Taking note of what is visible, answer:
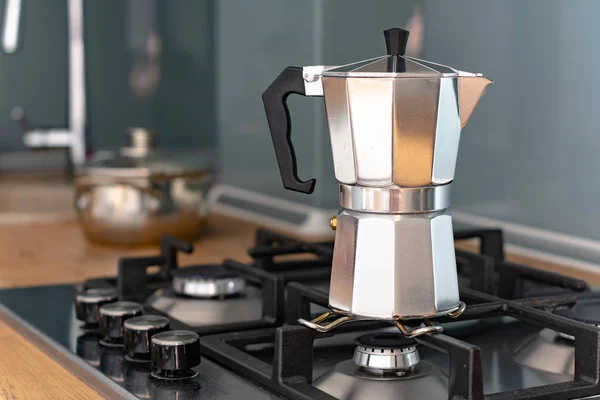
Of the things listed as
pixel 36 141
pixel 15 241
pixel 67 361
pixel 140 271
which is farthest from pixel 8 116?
pixel 67 361

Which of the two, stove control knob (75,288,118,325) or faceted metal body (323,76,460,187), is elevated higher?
faceted metal body (323,76,460,187)

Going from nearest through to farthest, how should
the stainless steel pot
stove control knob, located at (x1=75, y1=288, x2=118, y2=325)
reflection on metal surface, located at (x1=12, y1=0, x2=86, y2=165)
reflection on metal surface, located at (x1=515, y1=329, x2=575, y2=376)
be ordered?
reflection on metal surface, located at (x1=515, y1=329, x2=575, y2=376)
stove control knob, located at (x1=75, y1=288, x2=118, y2=325)
the stainless steel pot
reflection on metal surface, located at (x1=12, y1=0, x2=86, y2=165)

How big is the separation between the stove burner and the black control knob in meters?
0.16

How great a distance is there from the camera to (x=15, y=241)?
4.52ft

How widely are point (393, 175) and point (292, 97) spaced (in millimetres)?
825

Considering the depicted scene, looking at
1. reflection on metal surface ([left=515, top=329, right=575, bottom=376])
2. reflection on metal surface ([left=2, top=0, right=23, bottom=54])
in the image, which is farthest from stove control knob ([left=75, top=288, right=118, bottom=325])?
reflection on metal surface ([left=2, top=0, right=23, bottom=54])

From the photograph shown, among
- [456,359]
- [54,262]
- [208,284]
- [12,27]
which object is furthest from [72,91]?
[456,359]

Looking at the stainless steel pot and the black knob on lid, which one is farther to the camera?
the stainless steel pot

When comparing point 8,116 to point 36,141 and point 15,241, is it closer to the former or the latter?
point 36,141

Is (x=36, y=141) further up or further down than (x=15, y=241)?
further up

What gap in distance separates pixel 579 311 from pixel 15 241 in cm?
87

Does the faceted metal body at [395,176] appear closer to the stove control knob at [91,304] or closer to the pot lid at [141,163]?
the stove control knob at [91,304]

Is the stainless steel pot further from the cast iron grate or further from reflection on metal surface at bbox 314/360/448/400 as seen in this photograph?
reflection on metal surface at bbox 314/360/448/400

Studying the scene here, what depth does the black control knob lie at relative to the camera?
0.72 m
